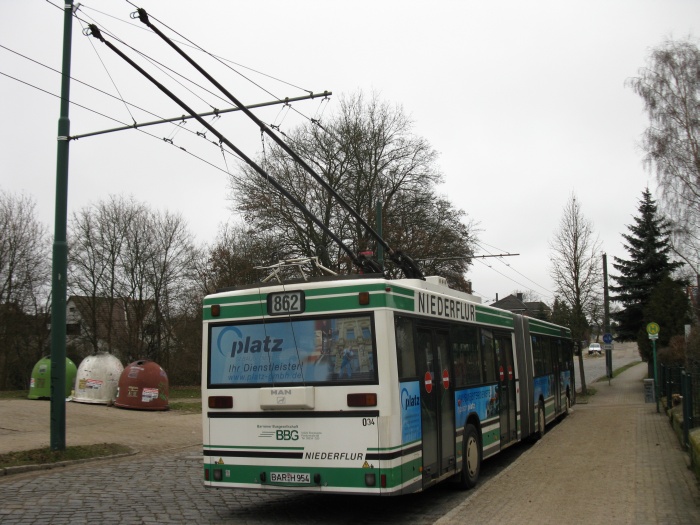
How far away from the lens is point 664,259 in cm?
4416

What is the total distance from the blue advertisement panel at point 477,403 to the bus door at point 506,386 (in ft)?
1.42

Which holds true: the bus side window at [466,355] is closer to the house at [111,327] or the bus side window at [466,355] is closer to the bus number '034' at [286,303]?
the bus number '034' at [286,303]

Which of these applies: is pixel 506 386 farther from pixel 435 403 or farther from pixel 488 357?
pixel 435 403

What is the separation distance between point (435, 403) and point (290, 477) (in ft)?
6.68

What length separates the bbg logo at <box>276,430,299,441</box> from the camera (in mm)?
7770

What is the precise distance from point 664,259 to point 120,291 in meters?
34.0

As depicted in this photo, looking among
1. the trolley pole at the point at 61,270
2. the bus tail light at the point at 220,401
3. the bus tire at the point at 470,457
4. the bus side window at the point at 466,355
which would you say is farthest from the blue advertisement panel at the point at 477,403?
the trolley pole at the point at 61,270

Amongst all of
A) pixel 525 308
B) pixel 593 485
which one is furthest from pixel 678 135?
pixel 593 485

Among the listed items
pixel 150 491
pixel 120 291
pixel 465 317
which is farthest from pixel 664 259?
pixel 150 491

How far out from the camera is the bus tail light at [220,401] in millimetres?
8180

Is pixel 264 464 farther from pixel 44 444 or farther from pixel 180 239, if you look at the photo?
pixel 180 239

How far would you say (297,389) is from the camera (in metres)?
7.78

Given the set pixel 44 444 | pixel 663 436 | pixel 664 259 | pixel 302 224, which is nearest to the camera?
pixel 44 444

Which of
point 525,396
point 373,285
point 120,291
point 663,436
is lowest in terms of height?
point 663,436
